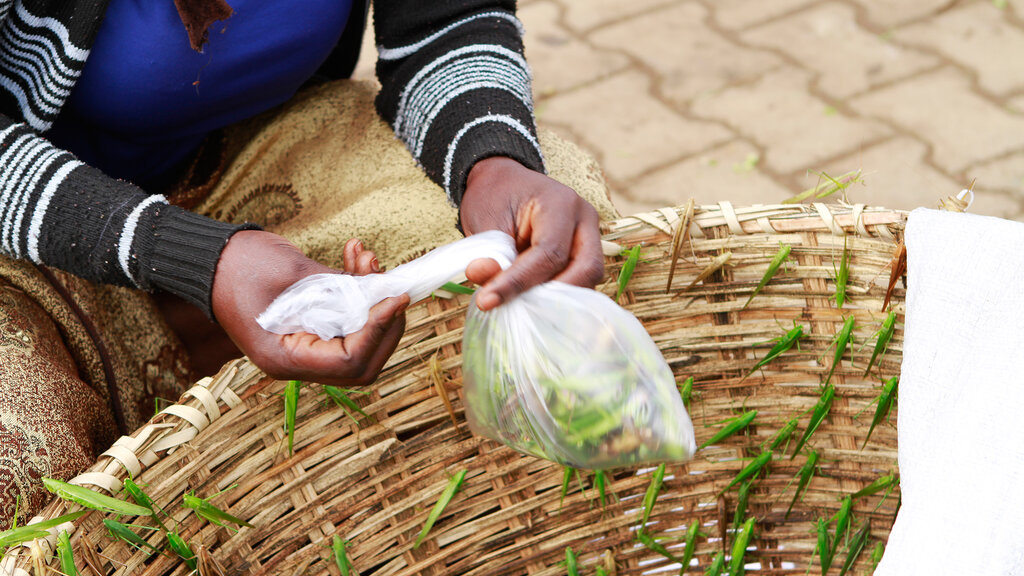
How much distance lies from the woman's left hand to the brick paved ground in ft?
3.70

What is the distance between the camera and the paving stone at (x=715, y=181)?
205 centimetres

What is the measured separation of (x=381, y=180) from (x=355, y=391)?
0.27 meters

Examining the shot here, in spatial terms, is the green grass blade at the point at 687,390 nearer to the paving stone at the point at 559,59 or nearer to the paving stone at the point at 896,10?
the paving stone at the point at 559,59

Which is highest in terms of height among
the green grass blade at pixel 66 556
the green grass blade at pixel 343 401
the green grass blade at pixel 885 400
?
the green grass blade at pixel 66 556

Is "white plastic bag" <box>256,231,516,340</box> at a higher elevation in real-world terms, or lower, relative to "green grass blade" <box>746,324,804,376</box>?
higher

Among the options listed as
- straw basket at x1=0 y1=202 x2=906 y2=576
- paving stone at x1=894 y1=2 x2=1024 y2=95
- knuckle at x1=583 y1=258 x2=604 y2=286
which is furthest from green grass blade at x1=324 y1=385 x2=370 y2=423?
paving stone at x1=894 y1=2 x2=1024 y2=95

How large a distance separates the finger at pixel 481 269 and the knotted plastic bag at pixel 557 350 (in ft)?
0.05

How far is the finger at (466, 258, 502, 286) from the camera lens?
0.85 m

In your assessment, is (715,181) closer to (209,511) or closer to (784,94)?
(784,94)

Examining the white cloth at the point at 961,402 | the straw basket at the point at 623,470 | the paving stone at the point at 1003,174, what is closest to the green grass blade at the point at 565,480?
the straw basket at the point at 623,470

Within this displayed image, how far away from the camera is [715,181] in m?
2.10

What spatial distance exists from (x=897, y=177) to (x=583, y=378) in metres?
1.45

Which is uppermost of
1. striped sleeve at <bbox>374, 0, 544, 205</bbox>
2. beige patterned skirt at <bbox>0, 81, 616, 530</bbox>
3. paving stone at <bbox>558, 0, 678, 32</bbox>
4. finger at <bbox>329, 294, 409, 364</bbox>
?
striped sleeve at <bbox>374, 0, 544, 205</bbox>

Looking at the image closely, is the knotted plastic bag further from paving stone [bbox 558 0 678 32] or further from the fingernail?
paving stone [bbox 558 0 678 32]
